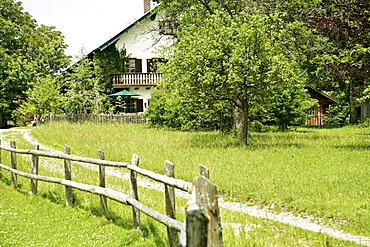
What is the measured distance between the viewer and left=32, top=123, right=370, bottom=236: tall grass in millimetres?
8656

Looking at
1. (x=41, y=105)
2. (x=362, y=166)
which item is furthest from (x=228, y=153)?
(x=41, y=105)

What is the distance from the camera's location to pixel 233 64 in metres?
16.5

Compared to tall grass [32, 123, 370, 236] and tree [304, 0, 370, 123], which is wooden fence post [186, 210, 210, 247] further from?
tree [304, 0, 370, 123]

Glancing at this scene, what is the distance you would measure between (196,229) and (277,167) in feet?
35.1

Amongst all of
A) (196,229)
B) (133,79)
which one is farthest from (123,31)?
(196,229)

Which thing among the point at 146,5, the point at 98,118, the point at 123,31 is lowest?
the point at 98,118

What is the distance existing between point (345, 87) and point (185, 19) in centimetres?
1549

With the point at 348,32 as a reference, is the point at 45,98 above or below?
below

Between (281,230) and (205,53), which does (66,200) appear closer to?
(281,230)

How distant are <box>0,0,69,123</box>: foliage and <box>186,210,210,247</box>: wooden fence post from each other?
4436 cm

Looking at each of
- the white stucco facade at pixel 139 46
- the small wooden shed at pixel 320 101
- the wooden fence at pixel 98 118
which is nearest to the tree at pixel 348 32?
the small wooden shed at pixel 320 101

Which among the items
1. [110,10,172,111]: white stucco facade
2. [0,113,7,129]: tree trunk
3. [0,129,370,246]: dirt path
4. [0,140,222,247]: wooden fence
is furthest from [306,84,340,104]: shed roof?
[0,113,7,129]: tree trunk

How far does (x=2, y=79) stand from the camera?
147 feet

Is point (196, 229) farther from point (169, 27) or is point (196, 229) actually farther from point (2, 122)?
point (2, 122)
